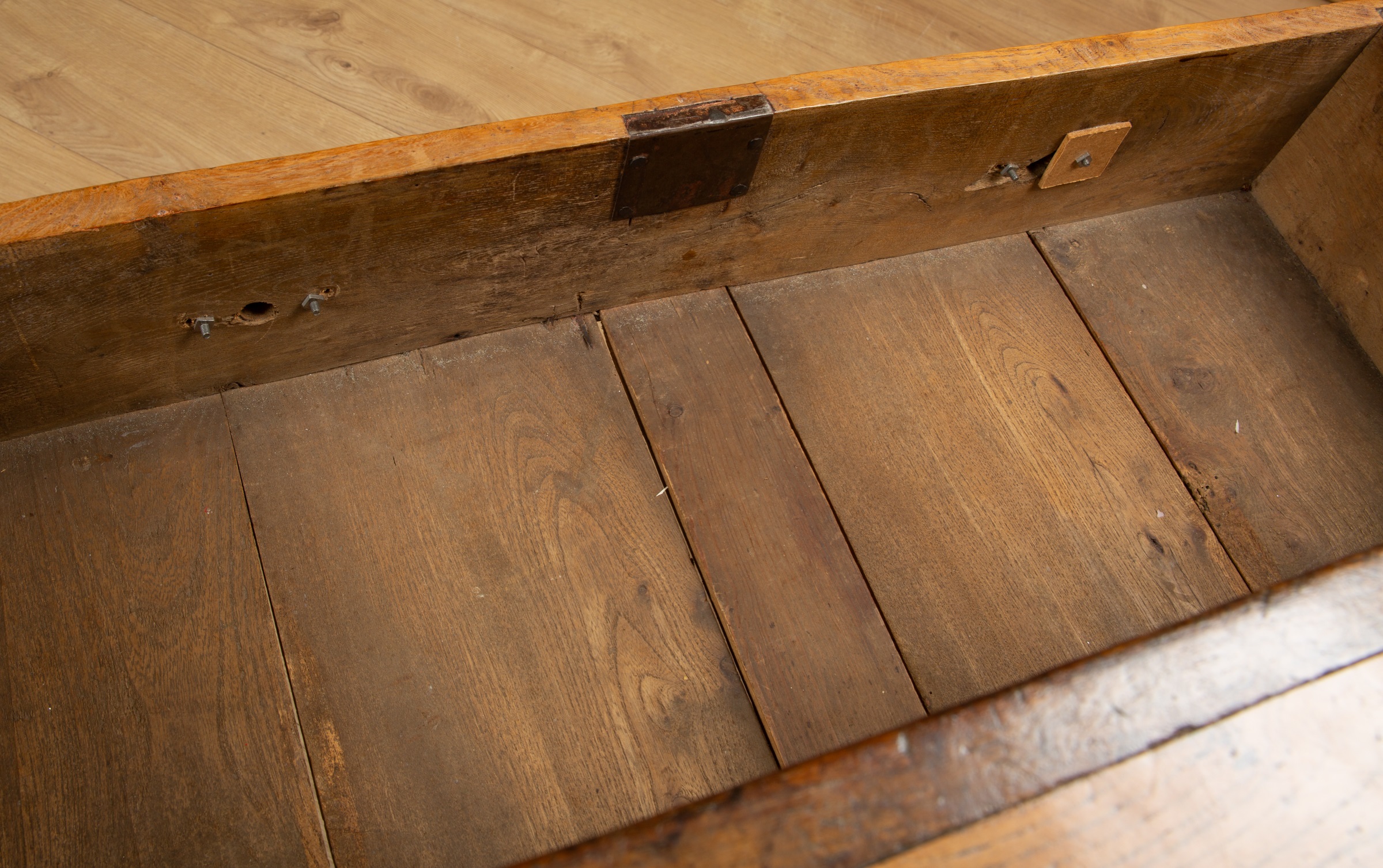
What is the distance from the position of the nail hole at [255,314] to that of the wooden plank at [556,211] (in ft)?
0.04

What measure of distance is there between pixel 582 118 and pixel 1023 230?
718 millimetres

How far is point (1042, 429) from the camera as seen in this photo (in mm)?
1362

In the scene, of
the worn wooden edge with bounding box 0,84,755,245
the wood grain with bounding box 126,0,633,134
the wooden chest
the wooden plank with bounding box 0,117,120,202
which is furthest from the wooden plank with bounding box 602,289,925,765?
the wooden plank with bounding box 0,117,120,202

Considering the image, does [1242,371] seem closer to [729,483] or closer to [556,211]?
[729,483]

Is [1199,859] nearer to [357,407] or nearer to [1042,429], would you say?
[1042,429]

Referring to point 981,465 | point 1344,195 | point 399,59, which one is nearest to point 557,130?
point 981,465

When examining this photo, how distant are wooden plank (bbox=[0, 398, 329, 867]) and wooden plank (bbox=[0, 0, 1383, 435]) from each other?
0.06 m

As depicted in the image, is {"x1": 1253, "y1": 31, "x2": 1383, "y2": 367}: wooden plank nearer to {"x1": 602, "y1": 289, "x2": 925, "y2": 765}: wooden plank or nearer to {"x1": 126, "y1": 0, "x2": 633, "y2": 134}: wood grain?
{"x1": 602, "y1": 289, "x2": 925, "y2": 765}: wooden plank

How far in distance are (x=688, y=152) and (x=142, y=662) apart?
735 mm

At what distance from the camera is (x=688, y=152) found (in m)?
1.13

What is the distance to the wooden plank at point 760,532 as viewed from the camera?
3.69 ft

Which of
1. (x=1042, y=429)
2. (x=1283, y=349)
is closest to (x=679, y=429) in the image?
(x=1042, y=429)

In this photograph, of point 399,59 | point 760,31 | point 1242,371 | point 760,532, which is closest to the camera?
point 760,532

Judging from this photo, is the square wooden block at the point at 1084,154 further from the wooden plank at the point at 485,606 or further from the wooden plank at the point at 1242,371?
the wooden plank at the point at 485,606
